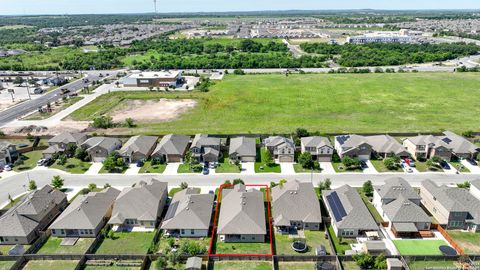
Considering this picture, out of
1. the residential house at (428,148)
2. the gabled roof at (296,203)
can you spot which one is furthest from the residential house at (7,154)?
the residential house at (428,148)

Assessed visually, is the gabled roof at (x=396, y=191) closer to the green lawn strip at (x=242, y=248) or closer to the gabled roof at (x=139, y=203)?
the green lawn strip at (x=242, y=248)

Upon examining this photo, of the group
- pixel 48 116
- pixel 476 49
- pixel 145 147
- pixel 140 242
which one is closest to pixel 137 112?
pixel 48 116

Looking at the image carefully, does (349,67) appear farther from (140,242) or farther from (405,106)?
(140,242)

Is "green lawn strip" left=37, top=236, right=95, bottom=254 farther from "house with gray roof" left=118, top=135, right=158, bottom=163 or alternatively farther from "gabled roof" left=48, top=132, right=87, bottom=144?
"gabled roof" left=48, top=132, right=87, bottom=144

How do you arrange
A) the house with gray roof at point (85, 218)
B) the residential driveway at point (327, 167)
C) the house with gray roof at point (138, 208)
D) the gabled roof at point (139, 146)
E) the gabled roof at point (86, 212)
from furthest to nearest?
the gabled roof at point (139, 146)
the residential driveway at point (327, 167)
the house with gray roof at point (138, 208)
the gabled roof at point (86, 212)
the house with gray roof at point (85, 218)

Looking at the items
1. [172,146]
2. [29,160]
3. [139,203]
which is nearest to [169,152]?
[172,146]

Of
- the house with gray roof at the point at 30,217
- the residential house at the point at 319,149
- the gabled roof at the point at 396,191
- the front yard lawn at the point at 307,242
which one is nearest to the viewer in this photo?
the front yard lawn at the point at 307,242

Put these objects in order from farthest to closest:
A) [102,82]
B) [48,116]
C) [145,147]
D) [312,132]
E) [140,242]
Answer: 1. [102,82]
2. [48,116]
3. [312,132]
4. [145,147]
5. [140,242]
